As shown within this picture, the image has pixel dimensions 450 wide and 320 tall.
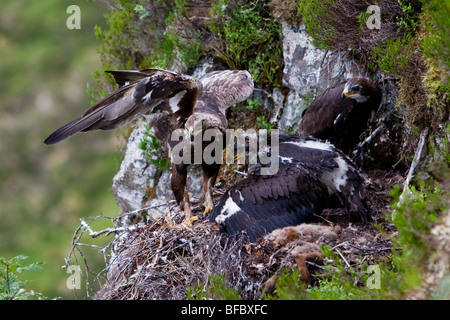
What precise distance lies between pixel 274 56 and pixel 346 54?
100 cm

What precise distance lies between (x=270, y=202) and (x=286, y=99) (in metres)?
2.22

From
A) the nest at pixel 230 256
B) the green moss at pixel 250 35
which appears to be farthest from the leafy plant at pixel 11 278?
the green moss at pixel 250 35

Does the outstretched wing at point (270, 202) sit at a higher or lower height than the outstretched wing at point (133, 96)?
lower

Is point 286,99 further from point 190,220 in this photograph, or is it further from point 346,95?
point 190,220

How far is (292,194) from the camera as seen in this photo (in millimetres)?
6117

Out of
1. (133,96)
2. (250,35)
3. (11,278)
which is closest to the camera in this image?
(11,278)

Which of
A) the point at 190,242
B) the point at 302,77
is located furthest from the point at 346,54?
the point at 190,242

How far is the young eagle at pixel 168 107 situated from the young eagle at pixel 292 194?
541 millimetres

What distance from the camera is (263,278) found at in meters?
5.40

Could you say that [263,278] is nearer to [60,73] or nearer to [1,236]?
[1,236]

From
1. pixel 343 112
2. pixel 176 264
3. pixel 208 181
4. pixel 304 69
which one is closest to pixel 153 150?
pixel 208 181

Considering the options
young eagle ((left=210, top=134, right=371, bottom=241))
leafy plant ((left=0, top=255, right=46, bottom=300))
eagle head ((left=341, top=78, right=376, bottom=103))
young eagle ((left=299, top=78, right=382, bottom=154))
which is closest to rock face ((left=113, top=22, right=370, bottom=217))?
young eagle ((left=299, top=78, right=382, bottom=154))

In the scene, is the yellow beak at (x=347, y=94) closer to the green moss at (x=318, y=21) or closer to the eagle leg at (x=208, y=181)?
the green moss at (x=318, y=21)

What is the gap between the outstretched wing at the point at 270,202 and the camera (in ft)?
19.7
